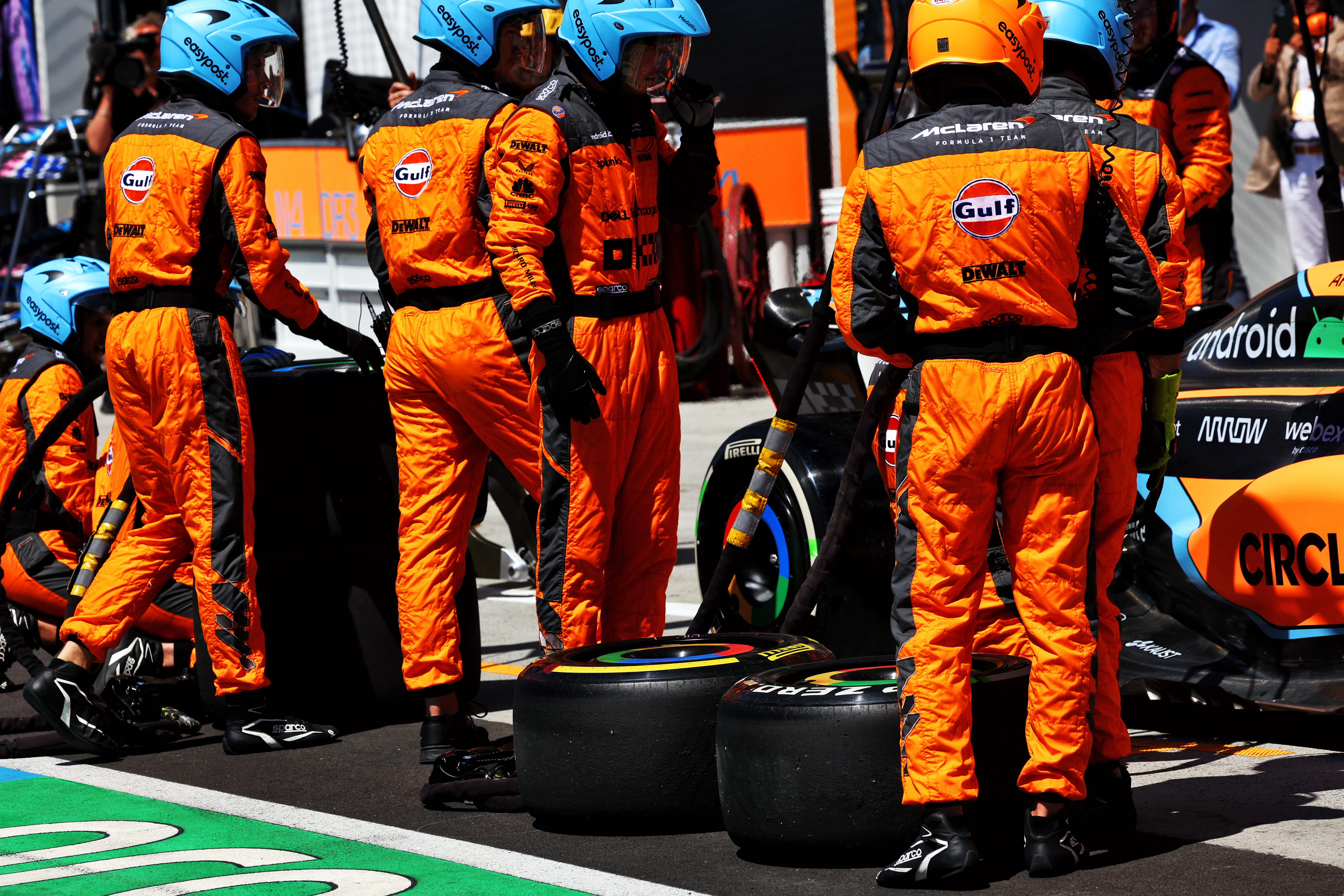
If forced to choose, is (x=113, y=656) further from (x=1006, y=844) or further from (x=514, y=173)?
(x=1006, y=844)

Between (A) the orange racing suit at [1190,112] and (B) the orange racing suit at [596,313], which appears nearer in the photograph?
(B) the orange racing suit at [596,313]

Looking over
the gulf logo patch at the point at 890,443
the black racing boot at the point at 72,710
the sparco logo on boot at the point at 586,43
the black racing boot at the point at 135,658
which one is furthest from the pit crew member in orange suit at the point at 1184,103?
the black racing boot at the point at 72,710

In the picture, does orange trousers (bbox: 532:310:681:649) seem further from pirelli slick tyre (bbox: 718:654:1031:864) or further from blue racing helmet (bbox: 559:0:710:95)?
pirelli slick tyre (bbox: 718:654:1031:864)

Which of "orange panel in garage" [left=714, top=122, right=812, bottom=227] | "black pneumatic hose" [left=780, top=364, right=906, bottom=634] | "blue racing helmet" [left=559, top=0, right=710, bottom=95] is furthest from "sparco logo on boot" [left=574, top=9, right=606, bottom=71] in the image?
"orange panel in garage" [left=714, top=122, right=812, bottom=227]

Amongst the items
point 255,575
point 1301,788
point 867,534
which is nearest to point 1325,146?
point 867,534

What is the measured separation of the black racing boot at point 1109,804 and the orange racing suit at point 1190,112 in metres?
3.14

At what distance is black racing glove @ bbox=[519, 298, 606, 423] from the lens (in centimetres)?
495

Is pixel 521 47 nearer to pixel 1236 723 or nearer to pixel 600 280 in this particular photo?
pixel 600 280

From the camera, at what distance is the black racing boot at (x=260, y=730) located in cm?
579

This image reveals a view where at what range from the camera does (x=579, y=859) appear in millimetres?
4355

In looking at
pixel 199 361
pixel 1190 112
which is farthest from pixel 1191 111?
pixel 199 361

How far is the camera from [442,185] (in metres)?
5.50

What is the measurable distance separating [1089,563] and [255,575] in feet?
9.66

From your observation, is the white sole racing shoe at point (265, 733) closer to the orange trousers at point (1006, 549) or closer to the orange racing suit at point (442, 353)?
the orange racing suit at point (442, 353)
